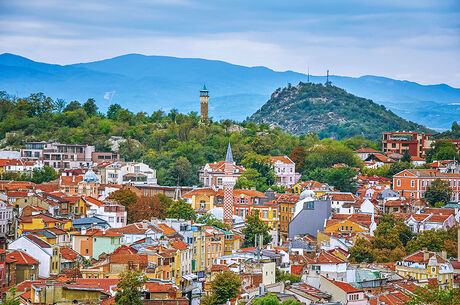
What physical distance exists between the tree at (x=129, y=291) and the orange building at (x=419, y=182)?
134ft

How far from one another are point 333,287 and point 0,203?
55.8 feet

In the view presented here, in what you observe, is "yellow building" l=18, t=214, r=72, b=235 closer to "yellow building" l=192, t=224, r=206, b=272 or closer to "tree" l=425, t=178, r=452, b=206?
"yellow building" l=192, t=224, r=206, b=272

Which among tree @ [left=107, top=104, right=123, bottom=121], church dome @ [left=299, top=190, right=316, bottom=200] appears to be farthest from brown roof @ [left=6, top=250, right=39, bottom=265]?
tree @ [left=107, top=104, right=123, bottom=121]

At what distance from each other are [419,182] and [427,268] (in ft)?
87.6

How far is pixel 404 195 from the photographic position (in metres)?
72.9

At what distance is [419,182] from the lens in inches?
2867

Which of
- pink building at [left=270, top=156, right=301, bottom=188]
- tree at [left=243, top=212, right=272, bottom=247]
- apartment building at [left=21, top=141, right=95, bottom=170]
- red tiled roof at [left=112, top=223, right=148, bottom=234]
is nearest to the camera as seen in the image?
red tiled roof at [left=112, top=223, right=148, bottom=234]

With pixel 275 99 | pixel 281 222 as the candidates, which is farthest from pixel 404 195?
pixel 275 99

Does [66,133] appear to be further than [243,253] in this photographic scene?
Yes

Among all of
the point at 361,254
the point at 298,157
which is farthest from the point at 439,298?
the point at 298,157

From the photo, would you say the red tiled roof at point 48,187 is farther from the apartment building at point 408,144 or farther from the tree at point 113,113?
the apartment building at point 408,144

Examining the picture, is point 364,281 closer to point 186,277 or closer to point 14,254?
point 186,277

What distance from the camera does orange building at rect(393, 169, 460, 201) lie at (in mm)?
72625

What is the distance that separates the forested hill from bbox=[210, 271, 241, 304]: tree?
4238 inches
